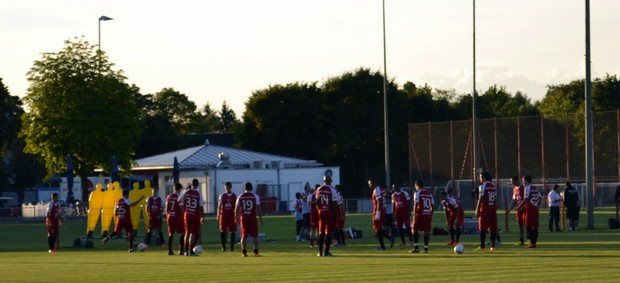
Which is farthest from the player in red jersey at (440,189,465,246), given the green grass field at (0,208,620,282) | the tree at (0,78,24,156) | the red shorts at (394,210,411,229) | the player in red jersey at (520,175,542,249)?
the tree at (0,78,24,156)

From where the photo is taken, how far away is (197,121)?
521 feet

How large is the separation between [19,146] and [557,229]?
7977 centimetres

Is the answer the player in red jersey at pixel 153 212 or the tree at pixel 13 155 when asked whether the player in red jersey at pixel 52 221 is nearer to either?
the player in red jersey at pixel 153 212

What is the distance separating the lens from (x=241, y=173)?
84.6 meters

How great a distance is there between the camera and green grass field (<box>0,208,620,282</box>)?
22.1 metres

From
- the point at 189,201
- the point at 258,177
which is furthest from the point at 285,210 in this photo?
the point at 189,201

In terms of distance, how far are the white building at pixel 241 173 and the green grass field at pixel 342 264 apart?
141 ft

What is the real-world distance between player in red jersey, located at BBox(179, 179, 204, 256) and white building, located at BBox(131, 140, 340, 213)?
1917 inches

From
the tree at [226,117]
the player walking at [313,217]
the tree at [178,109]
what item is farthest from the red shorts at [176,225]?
the tree at [226,117]

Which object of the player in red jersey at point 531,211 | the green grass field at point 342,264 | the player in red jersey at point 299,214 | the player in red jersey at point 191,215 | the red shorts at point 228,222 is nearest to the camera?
the green grass field at point 342,264

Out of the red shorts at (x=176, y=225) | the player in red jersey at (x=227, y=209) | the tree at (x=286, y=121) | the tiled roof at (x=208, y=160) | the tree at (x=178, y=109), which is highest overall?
the tree at (x=178, y=109)

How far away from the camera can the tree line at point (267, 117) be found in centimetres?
7231

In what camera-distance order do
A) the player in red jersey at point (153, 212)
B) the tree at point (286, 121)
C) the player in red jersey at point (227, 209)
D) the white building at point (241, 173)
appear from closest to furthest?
the player in red jersey at point (227, 209) < the player in red jersey at point (153, 212) < the white building at point (241, 173) < the tree at point (286, 121)

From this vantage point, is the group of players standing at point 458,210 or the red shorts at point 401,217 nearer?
the group of players standing at point 458,210
